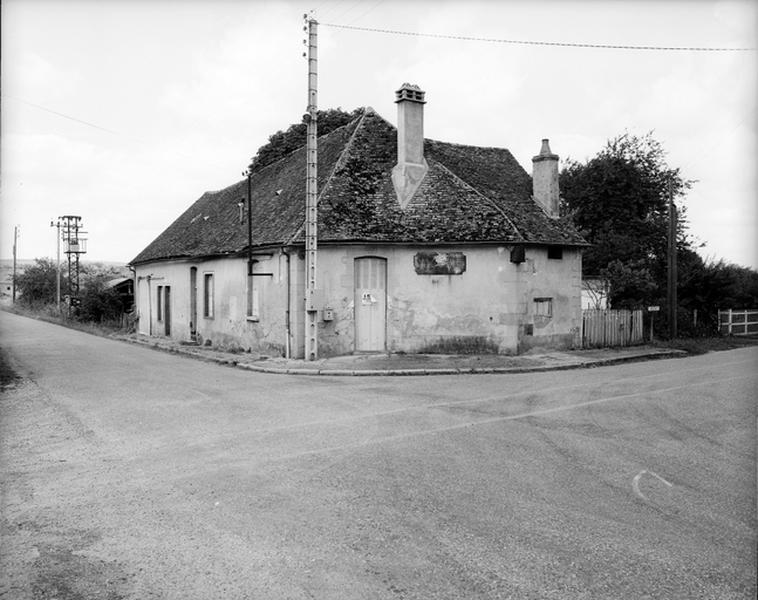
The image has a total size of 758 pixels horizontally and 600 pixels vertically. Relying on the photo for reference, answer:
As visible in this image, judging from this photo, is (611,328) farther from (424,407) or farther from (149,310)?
(149,310)

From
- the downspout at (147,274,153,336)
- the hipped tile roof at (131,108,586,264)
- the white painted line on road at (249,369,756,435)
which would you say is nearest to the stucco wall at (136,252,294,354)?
the downspout at (147,274,153,336)

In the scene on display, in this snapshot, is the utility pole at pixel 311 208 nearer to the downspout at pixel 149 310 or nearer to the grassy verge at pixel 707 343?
the grassy verge at pixel 707 343

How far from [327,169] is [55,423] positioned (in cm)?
1363

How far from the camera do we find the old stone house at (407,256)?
1938 centimetres

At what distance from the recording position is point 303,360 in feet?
61.1

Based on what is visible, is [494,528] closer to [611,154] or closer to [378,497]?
[378,497]

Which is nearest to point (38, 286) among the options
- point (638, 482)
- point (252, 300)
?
point (252, 300)

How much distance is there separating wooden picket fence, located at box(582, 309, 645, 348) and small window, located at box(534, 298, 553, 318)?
204 cm

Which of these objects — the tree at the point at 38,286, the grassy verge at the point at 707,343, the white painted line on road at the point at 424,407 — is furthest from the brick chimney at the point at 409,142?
the tree at the point at 38,286

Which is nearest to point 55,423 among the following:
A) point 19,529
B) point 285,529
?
point 19,529

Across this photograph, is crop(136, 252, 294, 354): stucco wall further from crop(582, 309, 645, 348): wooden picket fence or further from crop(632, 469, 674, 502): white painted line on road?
crop(632, 469, 674, 502): white painted line on road

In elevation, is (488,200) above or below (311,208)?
above

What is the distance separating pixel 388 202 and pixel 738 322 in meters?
22.3

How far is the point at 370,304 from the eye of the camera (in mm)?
19688
